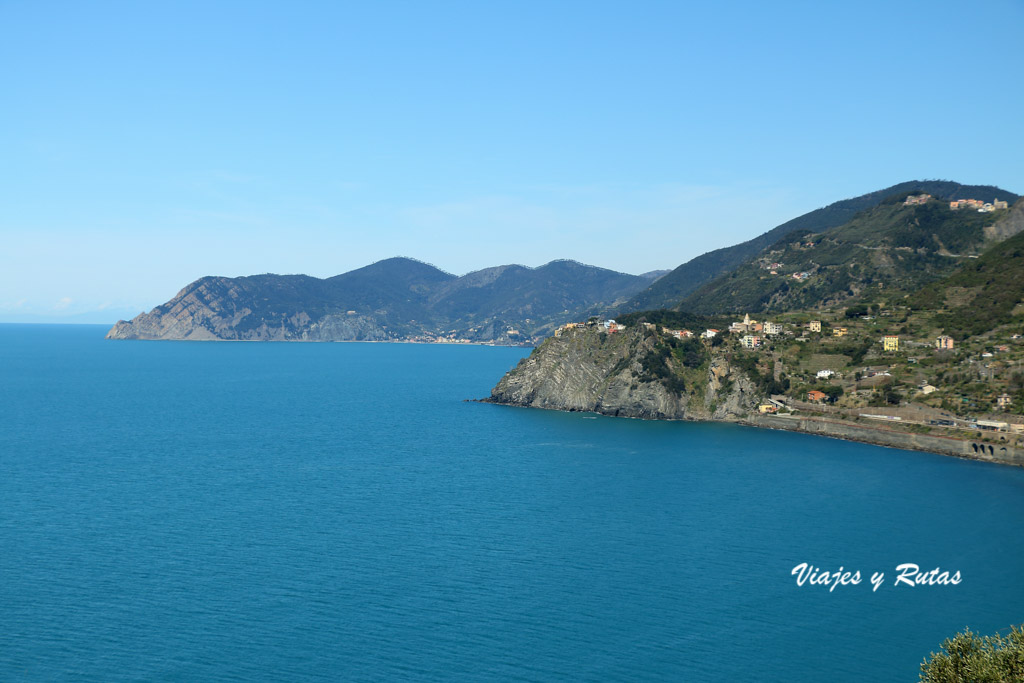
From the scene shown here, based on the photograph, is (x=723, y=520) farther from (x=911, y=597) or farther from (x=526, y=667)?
(x=526, y=667)

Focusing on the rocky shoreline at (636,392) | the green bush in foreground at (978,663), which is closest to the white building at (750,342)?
the rocky shoreline at (636,392)

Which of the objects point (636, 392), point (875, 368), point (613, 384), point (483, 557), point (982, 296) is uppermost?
point (982, 296)

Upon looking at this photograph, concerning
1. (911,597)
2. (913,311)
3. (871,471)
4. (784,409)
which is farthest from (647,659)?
(913,311)

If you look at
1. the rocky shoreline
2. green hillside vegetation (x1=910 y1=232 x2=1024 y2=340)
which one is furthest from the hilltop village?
green hillside vegetation (x1=910 y1=232 x2=1024 y2=340)

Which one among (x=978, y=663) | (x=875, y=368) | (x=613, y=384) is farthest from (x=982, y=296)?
(x=978, y=663)

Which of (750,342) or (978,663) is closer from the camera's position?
(978,663)

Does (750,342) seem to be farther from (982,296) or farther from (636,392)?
(982,296)

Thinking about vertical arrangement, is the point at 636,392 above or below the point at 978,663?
above
